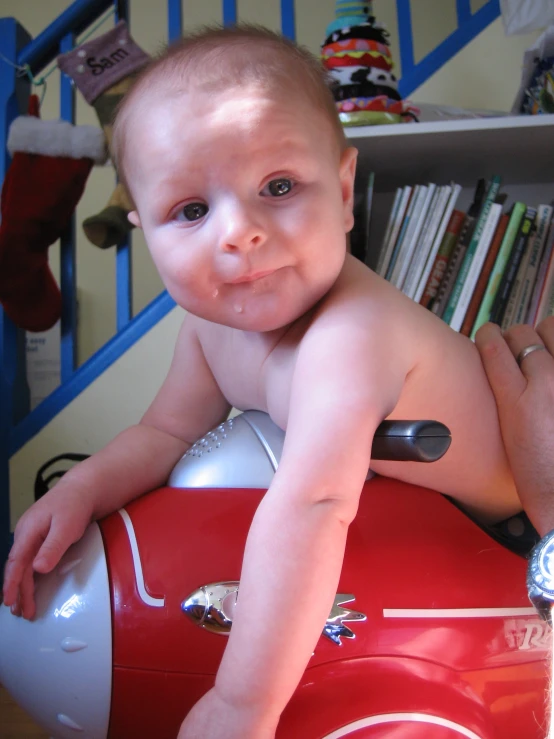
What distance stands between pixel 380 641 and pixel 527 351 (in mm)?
419

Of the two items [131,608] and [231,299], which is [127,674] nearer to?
[131,608]

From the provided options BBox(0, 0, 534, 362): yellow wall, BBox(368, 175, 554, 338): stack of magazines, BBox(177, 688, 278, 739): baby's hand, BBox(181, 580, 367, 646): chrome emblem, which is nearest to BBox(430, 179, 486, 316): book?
BBox(368, 175, 554, 338): stack of magazines

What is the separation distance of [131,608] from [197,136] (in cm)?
42

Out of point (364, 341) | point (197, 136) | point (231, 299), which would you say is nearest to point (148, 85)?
point (197, 136)

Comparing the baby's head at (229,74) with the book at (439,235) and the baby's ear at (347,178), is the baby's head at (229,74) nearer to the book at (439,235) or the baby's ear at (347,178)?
the baby's ear at (347,178)

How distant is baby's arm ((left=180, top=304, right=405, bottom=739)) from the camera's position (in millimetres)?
472

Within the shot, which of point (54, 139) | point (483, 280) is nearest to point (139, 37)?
point (54, 139)

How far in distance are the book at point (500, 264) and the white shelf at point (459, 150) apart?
0.15m

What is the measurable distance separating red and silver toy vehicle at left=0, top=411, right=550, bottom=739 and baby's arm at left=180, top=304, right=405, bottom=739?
8 cm

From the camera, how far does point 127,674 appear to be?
586 mm

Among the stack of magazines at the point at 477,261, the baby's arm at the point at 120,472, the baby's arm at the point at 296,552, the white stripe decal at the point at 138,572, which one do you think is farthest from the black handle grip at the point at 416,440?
the stack of magazines at the point at 477,261

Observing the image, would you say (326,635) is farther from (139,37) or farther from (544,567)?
(139,37)

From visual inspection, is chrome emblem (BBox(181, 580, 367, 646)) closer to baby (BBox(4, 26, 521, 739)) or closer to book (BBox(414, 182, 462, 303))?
baby (BBox(4, 26, 521, 739))

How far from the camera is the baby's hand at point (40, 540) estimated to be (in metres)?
0.65
